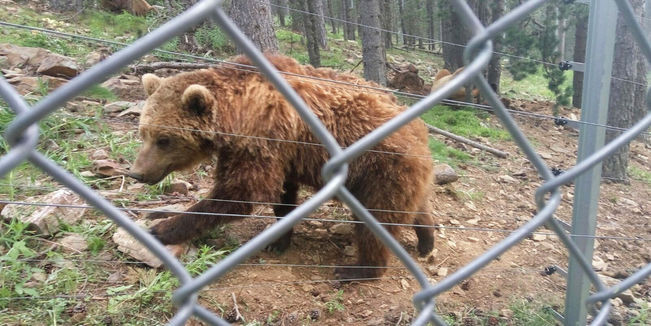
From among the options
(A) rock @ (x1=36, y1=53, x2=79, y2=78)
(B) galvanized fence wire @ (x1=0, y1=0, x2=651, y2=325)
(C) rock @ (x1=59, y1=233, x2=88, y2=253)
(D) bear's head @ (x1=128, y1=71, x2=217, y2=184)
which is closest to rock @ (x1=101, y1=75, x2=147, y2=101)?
(A) rock @ (x1=36, y1=53, x2=79, y2=78)

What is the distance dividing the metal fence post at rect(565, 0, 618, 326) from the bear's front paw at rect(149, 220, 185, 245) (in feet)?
8.11

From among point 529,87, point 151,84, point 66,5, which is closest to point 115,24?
point 66,5

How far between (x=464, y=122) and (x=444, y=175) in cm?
278

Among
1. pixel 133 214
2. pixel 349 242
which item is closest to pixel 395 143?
pixel 349 242

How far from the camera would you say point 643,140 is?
9.40 metres

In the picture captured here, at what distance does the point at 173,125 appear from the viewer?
332 cm

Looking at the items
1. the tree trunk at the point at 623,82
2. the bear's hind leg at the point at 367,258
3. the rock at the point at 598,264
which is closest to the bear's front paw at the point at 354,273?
the bear's hind leg at the point at 367,258

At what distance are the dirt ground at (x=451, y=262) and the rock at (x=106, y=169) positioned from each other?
0.69 metres

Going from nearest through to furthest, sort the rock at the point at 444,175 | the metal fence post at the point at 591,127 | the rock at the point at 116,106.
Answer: the metal fence post at the point at 591,127 < the rock at the point at 116,106 < the rock at the point at 444,175

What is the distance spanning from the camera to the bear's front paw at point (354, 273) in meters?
3.65

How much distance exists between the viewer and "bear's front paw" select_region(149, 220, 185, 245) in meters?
3.16

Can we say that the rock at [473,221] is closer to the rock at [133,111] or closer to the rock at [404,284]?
the rock at [404,284]

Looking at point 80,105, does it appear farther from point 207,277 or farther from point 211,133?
point 207,277

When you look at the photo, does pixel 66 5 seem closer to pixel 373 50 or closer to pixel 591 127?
pixel 373 50
